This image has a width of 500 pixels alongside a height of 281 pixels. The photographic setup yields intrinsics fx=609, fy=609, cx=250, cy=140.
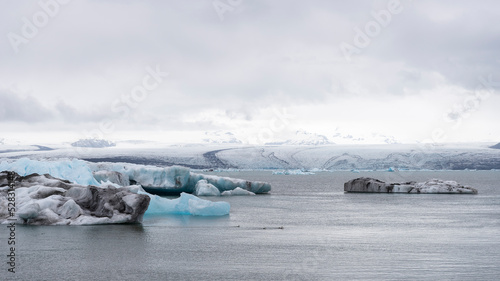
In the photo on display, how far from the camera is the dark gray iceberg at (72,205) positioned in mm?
17484

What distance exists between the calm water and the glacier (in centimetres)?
70

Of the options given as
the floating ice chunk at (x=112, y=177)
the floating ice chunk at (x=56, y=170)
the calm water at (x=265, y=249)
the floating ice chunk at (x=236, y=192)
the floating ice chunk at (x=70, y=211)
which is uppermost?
the floating ice chunk at (x=56, y=170)

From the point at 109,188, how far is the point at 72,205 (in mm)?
1188

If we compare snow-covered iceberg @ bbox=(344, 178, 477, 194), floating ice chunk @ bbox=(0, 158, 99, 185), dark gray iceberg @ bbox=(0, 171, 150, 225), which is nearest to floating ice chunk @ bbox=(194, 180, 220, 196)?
floating ice chunk @ bbox=(0, 158, 99, 185)

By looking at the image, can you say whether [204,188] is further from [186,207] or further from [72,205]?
[72,205]

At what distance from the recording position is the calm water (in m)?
11.0

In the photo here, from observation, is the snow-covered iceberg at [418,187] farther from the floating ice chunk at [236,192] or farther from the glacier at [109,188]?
the floating ice chunk at [236,192]

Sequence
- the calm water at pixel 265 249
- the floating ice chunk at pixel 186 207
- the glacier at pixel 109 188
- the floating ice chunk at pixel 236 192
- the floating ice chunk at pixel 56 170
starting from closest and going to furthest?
the calm water at pixel 265 249, the glacier at pixel 109 188, the floating ice chunk at pixel 186 207, the floating ice chunk at pixel 56 170, the floating ice chunk at pixel 236 192

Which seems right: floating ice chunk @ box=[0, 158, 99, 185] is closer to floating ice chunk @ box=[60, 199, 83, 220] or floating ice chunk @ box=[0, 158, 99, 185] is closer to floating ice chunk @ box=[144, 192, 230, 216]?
floating ice chunk @ box=[144, 192, 230, 216]

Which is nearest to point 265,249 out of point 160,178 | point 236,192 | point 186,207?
point 186,207

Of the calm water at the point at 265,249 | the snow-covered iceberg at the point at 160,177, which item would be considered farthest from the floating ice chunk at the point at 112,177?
the calm water at the point at 265,249

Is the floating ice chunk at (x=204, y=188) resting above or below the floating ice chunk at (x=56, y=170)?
below

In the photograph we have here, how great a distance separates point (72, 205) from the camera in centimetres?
1769

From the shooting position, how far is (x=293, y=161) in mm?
100062
